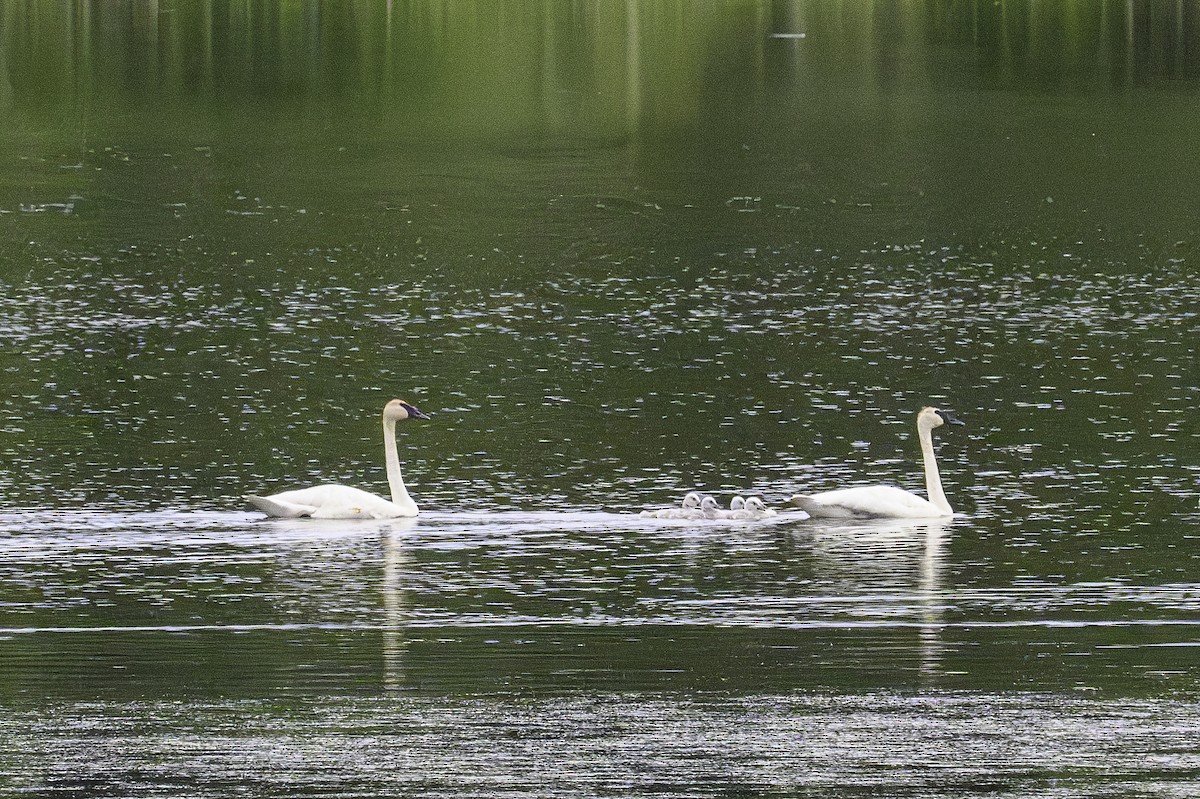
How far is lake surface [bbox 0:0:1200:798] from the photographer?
46.2 feet

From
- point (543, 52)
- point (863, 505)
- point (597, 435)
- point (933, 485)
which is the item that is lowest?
point (597, 435)

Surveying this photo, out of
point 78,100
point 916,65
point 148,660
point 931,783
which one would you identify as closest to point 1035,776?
point 931,783

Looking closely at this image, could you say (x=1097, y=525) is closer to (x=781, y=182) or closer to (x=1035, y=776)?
(x=1035, y=776)

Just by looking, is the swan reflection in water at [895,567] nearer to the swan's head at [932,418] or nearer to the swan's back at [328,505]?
the swan's head at [932,418]

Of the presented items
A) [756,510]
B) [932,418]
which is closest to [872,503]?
[756,510]

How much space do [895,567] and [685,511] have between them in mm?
2953

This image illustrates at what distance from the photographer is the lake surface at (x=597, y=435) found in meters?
14.1

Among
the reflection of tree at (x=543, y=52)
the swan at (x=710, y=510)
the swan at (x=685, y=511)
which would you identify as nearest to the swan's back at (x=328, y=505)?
the swan at (x=685, y=511)

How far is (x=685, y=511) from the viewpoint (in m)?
23.0

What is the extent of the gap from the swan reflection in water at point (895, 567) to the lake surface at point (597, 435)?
0.07 m

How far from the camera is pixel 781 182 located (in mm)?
52750

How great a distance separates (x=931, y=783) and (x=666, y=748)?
159 cm

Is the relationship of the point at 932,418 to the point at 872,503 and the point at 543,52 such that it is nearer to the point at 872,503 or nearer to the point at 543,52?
the point at 872,503

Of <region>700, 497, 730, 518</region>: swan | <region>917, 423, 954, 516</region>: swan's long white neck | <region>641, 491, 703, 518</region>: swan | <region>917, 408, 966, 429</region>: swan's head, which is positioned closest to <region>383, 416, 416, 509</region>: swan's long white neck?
<region>641, 491, 703, 518</region>: swan
